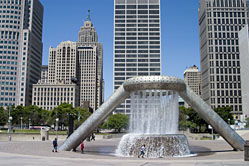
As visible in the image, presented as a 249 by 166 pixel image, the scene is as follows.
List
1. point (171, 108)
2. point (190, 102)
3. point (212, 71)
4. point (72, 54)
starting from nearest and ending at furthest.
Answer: point (190, 102)
point (171, 108)
point (212, 71)
point (72, 54)

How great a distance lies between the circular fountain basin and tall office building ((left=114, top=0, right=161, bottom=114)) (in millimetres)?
108807

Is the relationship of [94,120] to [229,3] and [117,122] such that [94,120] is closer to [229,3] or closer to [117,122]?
[117,122]

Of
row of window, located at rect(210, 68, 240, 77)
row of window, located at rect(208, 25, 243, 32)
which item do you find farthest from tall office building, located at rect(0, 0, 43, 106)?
row of window, located at rect(208, 25, 243, 32)

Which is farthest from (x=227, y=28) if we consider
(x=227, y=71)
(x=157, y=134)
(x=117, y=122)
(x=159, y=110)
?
(x=157, y=134)

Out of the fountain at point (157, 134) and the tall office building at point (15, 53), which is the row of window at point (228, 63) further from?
the fountain at point (157, 134)

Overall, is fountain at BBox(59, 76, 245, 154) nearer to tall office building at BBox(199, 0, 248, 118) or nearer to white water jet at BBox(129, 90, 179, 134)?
white water jet at BBox(129, 90, 179, 134)

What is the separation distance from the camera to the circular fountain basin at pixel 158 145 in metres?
23.0

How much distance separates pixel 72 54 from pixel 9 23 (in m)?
56.9

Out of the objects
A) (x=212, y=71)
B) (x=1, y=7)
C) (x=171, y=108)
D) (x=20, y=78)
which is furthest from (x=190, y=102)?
(x=1, y=7)

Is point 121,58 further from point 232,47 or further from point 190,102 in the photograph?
point 190,102

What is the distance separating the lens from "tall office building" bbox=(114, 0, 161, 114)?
13712cm

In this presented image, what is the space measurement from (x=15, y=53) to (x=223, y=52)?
3948 inches

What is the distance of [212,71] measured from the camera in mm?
116438

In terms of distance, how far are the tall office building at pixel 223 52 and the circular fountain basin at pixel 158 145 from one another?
9544 centimetres
